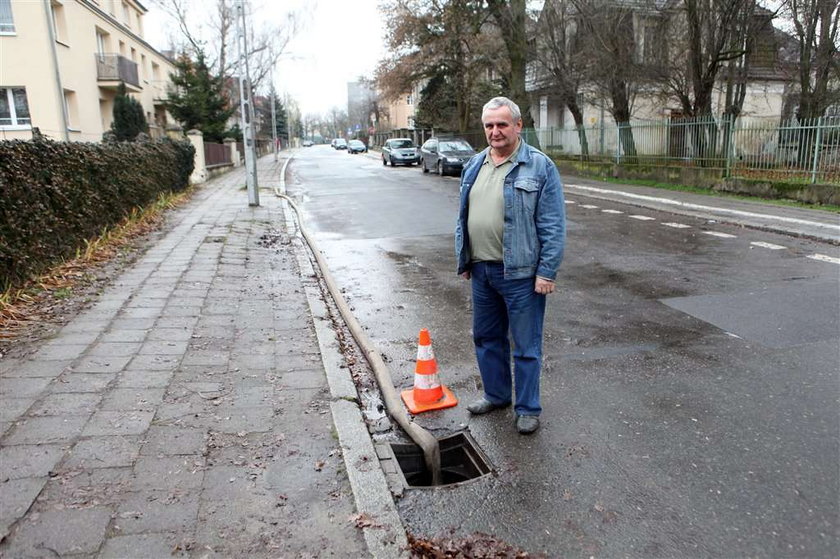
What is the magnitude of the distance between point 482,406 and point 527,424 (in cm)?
39

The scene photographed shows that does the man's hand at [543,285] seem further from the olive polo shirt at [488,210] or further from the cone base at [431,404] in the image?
the cone base at [431,404]

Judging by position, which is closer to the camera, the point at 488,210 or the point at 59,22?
the point at 488,210

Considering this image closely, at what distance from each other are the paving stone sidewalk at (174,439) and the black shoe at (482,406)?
948 millimetres

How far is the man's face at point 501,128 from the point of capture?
341 centimetres

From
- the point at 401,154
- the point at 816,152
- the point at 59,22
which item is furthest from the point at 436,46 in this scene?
the point at 816,152

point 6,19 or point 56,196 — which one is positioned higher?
point 6,19

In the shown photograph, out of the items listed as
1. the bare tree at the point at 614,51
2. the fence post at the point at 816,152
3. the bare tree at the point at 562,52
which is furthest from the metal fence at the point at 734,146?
the bare tree at the point at 562,52

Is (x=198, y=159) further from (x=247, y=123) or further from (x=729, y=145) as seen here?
(x=729, y=145)

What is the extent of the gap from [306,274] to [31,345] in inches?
136

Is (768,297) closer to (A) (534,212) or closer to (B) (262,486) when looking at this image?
(A) (534,212)

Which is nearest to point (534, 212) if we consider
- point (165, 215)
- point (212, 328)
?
point (212, 328)

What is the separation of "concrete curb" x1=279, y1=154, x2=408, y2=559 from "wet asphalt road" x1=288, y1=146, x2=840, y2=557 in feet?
0.50

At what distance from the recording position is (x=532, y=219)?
349cm

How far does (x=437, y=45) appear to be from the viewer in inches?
1284
